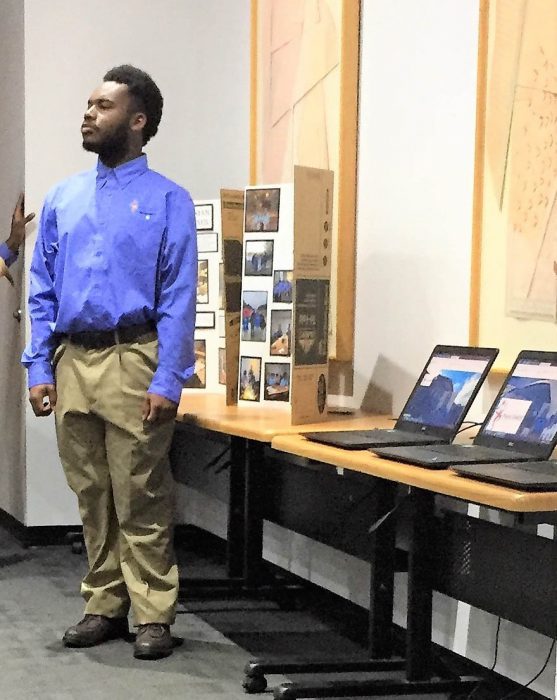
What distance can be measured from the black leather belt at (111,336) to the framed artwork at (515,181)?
33.0 inches

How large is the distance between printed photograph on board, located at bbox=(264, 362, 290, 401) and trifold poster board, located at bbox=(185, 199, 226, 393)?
1.55ft

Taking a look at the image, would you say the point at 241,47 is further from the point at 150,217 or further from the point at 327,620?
the point at 327,620

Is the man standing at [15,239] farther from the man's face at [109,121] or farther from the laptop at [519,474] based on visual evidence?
the laptop at [519,474]

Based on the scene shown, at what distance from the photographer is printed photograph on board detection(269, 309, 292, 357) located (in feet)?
10.1

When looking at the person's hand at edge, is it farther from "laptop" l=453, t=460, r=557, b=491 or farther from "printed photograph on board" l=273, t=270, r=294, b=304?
"laptop" l=453, t=460, r=557, b=491

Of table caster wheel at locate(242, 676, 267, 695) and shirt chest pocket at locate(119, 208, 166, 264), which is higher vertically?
shirt chest pocket at locate(119, 208, 166, 264)

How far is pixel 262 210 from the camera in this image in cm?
316

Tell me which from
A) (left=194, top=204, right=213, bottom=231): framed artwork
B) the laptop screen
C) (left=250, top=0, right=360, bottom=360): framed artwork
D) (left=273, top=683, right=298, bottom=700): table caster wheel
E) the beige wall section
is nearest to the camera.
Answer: (left=273, top=683, right=298, bottom=700): table caster wheel

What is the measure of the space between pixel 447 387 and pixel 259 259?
0.88 m

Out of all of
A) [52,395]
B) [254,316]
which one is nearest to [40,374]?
[52,395]

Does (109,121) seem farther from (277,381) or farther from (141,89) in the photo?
(277,381)

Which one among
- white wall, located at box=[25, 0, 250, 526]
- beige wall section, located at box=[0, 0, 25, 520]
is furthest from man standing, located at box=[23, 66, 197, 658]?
beige wall section, located at box=[0, 0, 25, 520]

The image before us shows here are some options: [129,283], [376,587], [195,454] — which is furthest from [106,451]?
[195,454]

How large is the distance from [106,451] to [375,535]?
2.46 ft
